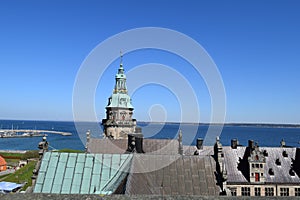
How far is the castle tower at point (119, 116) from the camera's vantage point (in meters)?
58.0

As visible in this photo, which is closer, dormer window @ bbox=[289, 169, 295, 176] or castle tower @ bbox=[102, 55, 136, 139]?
dormer window @ bbox=[289, 169, 295, 176]

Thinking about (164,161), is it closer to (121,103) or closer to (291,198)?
(291,198)

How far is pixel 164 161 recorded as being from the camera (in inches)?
861

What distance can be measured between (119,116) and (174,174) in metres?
38.9

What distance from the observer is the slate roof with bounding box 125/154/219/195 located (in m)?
19.7

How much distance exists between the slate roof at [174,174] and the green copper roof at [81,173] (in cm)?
113

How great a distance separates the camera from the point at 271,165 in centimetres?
3828

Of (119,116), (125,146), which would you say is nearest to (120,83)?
(119,116)

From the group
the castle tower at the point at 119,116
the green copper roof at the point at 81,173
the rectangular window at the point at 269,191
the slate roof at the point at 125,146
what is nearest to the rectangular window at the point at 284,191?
the rectangular window at the point at 269,191

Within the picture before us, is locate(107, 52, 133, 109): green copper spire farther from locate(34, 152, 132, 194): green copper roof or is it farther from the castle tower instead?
locate(34, 152, 132, 194): green copper roof

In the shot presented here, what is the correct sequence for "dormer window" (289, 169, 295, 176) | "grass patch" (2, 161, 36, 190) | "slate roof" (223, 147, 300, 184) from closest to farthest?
"slate roof" (223, 147, 300, 184), "dormer window" (289, 169, 295, 176), "grass patch" (2, 161, 36, 190)

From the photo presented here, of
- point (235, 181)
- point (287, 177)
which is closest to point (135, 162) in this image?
point (235, 181)

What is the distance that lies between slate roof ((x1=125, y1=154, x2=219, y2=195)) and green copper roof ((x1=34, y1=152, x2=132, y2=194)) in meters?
1.13

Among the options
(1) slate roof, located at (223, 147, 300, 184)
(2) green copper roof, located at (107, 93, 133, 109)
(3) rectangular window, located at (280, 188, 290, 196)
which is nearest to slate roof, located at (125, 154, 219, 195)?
(1) slate roof, located at (223, 147, 300, 184)
